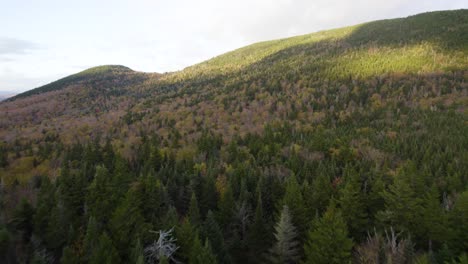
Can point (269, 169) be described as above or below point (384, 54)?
below

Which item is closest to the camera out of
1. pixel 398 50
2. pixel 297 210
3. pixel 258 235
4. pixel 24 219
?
pixel 258 235

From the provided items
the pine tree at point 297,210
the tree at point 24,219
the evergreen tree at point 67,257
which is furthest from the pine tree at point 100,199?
the pine tree at point 297,210

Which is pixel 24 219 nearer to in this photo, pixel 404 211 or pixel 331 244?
pixel 331 244

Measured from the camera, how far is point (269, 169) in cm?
5228

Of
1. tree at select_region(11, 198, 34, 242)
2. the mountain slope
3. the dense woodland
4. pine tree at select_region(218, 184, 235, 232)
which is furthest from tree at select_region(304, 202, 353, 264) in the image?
the mountain slope

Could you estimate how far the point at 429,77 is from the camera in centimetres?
9962

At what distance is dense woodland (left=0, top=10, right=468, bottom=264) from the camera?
26875 mm

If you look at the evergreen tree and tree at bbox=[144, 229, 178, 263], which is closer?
tree at bbox=[144, 229, 178, 263]

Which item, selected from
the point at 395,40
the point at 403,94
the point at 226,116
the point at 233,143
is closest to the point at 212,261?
the point at 233,143

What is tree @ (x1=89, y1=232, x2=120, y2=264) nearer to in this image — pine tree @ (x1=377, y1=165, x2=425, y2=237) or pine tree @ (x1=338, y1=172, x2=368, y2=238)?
pine tree @ (x1=338, y1=172, x2=368, y2=238)

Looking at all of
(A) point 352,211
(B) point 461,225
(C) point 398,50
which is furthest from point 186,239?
(C) point 398,50

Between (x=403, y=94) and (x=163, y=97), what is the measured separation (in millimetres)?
106646

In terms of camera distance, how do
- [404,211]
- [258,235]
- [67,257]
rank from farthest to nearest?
[258,235]
[404,211]
[67,257]

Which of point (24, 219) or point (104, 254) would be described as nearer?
point (104, 254)
